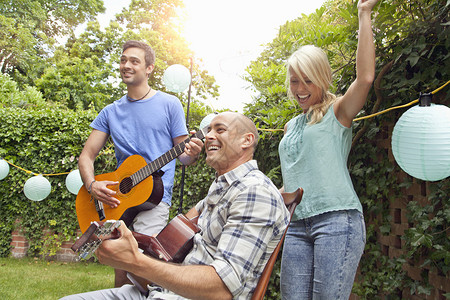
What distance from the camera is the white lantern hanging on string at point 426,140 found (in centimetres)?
143

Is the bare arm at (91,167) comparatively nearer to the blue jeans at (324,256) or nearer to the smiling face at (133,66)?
the smiling face at (133,66)

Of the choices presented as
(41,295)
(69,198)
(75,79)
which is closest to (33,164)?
(69,198)

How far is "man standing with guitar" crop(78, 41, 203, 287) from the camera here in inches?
95.2

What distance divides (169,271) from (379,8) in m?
1.89

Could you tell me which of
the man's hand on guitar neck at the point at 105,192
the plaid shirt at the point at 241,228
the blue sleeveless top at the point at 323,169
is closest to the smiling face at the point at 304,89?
the blue sleeveless top at the point at 323,169

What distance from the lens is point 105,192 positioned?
2432 millimetres

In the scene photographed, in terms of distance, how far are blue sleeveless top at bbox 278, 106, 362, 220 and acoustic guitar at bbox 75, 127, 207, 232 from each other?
0.68 m

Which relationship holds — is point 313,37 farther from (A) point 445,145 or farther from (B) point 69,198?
(B) point 69,198

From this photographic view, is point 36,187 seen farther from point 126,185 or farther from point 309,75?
point 309,75

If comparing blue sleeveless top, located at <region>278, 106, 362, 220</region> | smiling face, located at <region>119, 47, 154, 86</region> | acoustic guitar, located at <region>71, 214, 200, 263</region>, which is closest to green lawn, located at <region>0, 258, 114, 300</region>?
smiling face, located at <region>119, 47, 154, 86</region>

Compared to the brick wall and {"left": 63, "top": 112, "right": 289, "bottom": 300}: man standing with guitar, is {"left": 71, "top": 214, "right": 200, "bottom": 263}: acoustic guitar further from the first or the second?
the brick wall

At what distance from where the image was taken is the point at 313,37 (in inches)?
96.8

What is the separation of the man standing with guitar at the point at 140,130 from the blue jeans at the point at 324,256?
103 cm

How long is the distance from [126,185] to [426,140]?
182 cm
